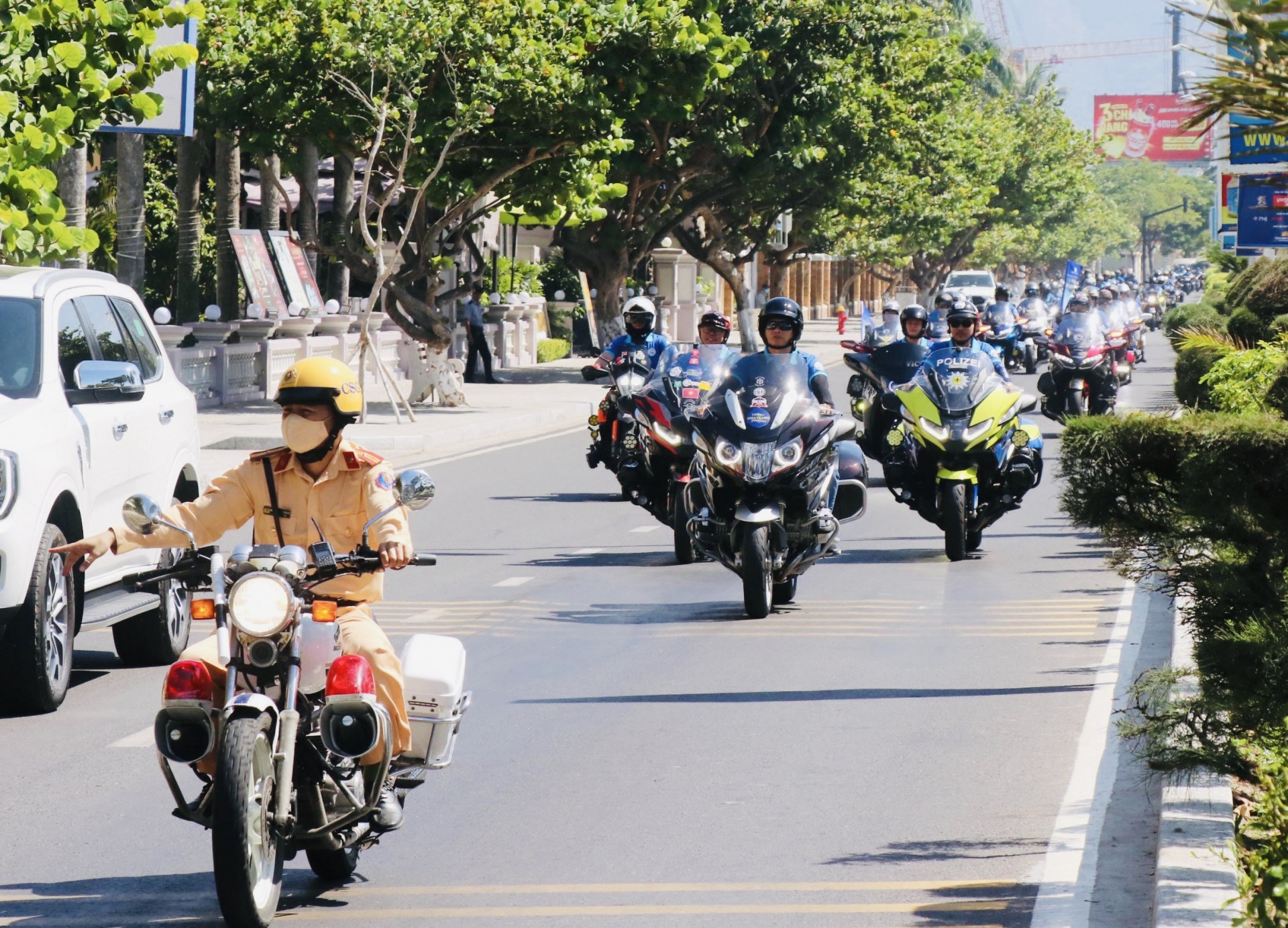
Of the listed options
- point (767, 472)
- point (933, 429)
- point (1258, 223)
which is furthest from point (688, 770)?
point (1258, 223)

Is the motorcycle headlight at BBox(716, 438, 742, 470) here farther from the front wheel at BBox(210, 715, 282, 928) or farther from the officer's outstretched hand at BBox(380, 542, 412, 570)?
the front wheel at BBox(210, 715, 282, 928)

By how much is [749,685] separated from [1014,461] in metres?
5.25

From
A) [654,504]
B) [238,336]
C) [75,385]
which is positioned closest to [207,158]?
[238,336]

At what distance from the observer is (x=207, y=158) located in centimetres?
3500

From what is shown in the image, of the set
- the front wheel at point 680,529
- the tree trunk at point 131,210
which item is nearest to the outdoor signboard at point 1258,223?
the front wheel at point 680,529

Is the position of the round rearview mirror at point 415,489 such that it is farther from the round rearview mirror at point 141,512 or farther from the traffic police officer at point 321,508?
the round rearview mirror at point 141,512

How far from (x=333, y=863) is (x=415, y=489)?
1284 mm

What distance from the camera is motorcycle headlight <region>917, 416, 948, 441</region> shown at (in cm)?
1411

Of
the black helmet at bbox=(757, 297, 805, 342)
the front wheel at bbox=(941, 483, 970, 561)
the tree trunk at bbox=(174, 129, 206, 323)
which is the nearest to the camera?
the black helmet at bbox=(757, 297, 805, 342)

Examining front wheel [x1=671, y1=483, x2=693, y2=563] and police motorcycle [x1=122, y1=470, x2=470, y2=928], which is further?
front wheel [x1=671, y1=483, x2=693, y2=563]

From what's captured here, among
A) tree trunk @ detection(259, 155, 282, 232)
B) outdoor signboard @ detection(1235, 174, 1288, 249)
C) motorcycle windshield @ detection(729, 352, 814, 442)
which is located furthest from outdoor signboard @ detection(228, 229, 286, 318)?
motorcycle windshield @ detection(729, 352, 814, 442)

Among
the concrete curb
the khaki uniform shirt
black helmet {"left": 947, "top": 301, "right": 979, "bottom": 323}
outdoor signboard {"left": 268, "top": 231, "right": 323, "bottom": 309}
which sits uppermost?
outdoor signboard {"left": 268, "top": 231, "right": 323, "bottom": 309}

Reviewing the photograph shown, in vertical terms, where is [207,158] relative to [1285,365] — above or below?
above

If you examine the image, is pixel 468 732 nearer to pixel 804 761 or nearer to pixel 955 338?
pixel 804 761
